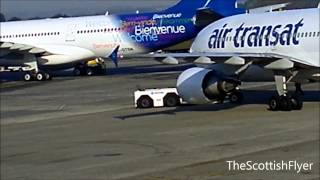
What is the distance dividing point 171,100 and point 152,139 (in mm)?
8394

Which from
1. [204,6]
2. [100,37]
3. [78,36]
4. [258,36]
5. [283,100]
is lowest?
[283,100]

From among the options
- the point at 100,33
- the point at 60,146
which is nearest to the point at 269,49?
the point at 60,146

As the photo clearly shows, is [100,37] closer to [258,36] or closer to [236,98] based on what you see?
[236,98]

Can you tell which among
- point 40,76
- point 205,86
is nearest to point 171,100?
point 205,86

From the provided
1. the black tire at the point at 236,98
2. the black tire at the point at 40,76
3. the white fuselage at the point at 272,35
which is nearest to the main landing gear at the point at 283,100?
the white fuselage at the point at 272,35

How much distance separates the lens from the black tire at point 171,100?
85.8 feet

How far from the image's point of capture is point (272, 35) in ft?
78.2

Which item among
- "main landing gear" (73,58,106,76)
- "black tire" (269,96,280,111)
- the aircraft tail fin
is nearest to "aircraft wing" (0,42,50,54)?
"main landing gear" (73,58,106,76)

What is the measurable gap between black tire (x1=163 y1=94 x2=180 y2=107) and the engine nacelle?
277 centimetres

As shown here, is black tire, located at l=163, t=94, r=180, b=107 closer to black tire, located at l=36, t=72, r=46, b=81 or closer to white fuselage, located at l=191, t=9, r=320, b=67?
white fuselage, located at l=191, t=9, r=320, b=67

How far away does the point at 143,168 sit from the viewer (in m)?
13.9

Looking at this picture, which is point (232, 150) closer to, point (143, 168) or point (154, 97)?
point (143, 168)

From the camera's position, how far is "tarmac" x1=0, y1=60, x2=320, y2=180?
13.6m

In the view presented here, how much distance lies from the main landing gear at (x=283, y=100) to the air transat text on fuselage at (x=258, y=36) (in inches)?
42.6
